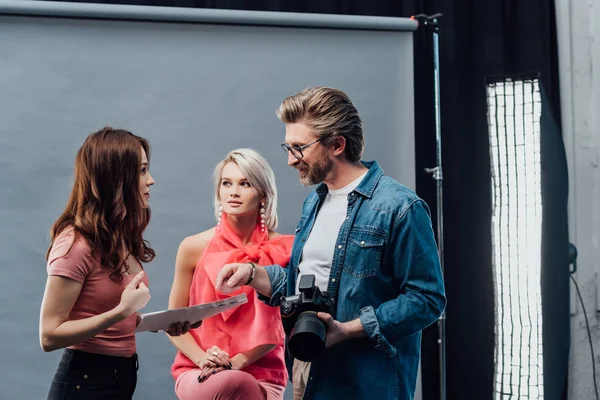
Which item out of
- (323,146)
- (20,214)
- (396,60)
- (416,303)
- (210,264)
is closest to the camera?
(416,303)

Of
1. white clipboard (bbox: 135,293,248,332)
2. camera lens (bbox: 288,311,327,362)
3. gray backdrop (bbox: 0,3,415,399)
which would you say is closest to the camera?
camera lens (bbox: 288,311,327,362)

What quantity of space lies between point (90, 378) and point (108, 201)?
1.53ft

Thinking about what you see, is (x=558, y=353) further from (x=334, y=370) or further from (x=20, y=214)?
(x=20, y=214)

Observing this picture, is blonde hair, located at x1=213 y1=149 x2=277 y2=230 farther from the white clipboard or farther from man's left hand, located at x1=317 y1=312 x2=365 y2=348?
man's left hand, located at x1=317 y1=312 x2=365 y2=348

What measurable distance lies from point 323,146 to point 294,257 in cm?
32

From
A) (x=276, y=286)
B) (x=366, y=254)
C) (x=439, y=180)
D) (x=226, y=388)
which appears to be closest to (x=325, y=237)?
(x=366, y=254)

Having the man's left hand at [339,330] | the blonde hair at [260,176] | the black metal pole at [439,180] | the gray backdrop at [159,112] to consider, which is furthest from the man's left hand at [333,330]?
the black metal pole at [439,180]

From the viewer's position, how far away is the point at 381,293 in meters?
1.72

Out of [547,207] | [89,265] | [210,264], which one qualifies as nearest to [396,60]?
[547,207]

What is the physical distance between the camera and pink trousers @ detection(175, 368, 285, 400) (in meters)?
2.23

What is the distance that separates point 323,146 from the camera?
1.78 metres

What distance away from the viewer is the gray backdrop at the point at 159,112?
2.63 metres

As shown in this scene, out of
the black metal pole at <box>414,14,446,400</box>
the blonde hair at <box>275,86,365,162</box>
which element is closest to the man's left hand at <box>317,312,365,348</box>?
the blonde hair at <box>275,86,365,162</box>

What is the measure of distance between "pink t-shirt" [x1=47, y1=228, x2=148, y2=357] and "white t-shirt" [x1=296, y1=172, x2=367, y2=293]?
19.3 inches
